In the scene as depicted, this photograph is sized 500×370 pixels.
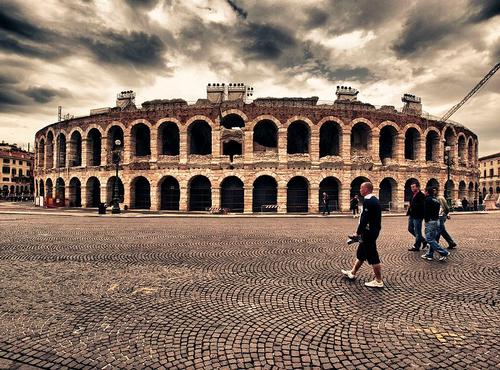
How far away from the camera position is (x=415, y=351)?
284 cm

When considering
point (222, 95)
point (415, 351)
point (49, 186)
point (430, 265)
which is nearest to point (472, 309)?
point (415, 351)

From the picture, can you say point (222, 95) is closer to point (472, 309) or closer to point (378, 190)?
point (378, 190)

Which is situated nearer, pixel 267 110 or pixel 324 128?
pixel 267 110

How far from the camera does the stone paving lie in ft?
9.02

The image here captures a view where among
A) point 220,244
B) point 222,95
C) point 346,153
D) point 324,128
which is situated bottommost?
point 220,244

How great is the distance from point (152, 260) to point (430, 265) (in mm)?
6800

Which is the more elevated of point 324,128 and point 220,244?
point 324,128

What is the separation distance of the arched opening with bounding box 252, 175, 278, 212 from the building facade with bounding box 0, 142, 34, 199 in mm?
76619

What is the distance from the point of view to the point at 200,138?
2817 centimetres

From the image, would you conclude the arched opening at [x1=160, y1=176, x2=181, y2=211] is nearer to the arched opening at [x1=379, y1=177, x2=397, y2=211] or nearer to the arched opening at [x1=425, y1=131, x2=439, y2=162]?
the arched opening at [x1=379, y1=177, x2=397, y2=211]

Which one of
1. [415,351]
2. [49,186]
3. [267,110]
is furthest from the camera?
[49,186]

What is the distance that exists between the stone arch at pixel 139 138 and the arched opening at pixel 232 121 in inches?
293

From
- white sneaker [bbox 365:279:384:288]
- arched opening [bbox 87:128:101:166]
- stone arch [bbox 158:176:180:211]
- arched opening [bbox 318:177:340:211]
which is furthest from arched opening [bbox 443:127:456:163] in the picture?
arched opening [bbox 87:128:101:166]

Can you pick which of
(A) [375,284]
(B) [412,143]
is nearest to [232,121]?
(B) [412,143]
